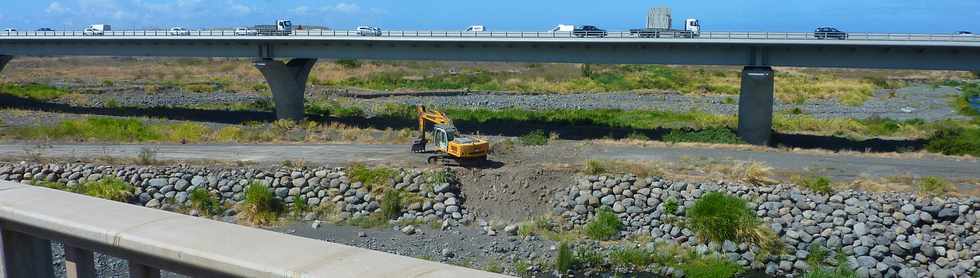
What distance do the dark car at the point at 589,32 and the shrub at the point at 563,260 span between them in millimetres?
21203

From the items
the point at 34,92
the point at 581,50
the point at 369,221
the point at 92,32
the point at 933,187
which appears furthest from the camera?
the point at 34,92

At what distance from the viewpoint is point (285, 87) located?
159ft

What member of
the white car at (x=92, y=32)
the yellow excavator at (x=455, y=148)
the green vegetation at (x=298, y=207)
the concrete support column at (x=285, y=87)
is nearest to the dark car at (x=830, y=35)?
the yellow excavator at (x=455, y=148)

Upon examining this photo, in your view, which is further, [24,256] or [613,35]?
[613,35]

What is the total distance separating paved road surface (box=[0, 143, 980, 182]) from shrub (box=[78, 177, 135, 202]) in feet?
12.1

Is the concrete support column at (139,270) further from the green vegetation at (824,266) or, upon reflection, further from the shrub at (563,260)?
the green vegetation at (824,266)

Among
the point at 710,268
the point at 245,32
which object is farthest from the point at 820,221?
the point at 245,32

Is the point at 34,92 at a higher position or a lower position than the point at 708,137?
higher

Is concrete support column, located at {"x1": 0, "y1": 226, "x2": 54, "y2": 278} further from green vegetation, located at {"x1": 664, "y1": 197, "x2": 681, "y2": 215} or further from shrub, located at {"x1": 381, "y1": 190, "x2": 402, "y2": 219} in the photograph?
green vegetation, located at {"x1": 664, "y1": 197, "x2": 681, "y2": 215}

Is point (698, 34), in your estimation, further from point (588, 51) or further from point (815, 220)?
point (815, 220)

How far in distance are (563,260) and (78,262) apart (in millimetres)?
17564

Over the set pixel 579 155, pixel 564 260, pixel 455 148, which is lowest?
pixel 564 260

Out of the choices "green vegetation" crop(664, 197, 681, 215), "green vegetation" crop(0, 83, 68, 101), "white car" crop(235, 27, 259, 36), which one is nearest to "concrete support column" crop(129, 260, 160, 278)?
"green vegetation" crop(664, 197, 681, 215)

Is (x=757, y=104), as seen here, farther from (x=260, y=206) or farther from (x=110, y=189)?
(x=110, y=189)
